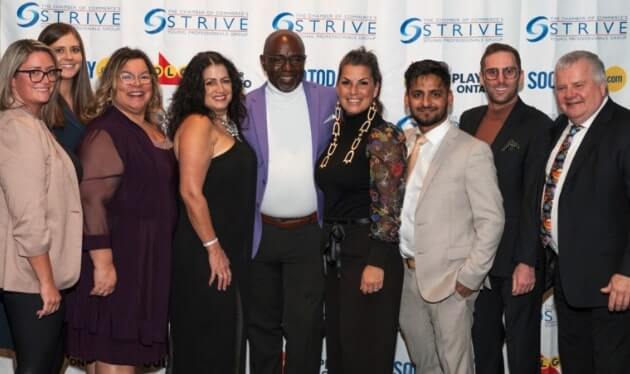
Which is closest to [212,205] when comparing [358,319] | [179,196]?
[179,196]

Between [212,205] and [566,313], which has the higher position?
[212,205]

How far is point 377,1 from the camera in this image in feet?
16.1

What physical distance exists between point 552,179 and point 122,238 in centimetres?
204

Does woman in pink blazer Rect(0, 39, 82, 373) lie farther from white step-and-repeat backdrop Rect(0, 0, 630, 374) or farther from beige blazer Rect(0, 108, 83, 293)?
white step-and-repeat backdrop Rect(0, 0, 630, 374)

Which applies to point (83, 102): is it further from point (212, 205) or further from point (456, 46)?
point (456, 46)

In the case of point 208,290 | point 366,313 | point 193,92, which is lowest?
point 366,313

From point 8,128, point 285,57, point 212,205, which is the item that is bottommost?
point 212,205

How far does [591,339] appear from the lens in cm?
357

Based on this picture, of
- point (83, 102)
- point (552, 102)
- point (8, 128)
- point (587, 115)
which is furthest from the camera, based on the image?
point (552, 102)

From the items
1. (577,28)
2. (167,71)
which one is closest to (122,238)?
(167,71)

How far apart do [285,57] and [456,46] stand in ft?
4.64

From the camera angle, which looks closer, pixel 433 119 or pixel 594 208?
pixel 594 208

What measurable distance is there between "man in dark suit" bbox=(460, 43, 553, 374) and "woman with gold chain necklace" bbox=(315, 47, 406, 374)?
2.04 ft

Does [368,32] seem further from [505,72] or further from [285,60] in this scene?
[505,72]
